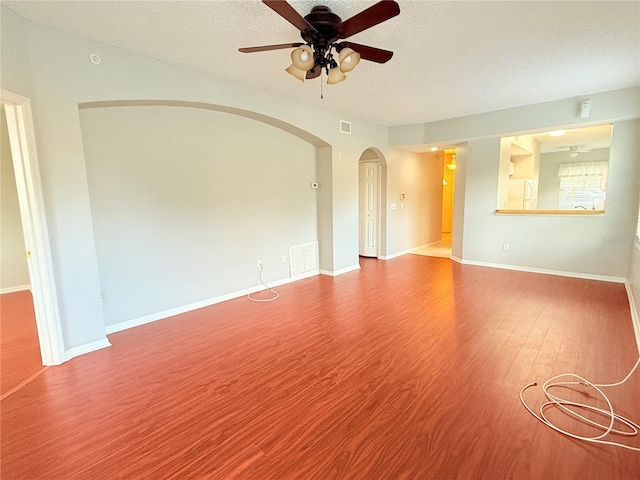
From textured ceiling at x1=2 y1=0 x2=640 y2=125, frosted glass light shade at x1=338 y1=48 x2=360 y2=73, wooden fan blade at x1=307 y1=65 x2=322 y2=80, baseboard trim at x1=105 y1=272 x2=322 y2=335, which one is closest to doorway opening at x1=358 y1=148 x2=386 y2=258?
textured ceiling at x1=2 y1=0 x2=640 y2=125

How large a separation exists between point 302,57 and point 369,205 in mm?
4571

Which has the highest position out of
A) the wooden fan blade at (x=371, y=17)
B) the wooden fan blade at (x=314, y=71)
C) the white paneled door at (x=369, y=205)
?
the wooden fan blade at (x=371, y=17)

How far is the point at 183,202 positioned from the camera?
11.6 ft

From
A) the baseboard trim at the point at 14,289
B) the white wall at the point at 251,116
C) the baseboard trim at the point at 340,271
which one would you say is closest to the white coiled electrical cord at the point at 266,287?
the white wall at the point at 251,116

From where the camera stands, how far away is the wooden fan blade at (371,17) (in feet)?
5.70

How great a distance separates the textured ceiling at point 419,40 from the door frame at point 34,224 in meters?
0.76

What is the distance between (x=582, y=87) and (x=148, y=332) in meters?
6.05

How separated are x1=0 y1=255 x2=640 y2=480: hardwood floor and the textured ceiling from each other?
2.68 metres

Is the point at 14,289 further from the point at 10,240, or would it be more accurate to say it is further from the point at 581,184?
the point at 581,184

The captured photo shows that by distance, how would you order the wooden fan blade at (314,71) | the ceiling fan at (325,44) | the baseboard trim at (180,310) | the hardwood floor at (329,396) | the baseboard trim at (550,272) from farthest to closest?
the baseboard trim at (550,272)
the baseboard trim at (180,310)
the wooden fan blade at (314,71)
the ceiling fan at (325,44)
the hardwood floor at (329,396)

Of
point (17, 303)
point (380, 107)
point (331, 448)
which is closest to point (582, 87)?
point (380, 107)

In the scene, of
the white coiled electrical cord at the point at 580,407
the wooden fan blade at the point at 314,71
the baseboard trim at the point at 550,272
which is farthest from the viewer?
the baseboard trim at the point at 550,272

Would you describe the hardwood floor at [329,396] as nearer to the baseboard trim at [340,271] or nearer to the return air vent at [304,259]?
the return air vent at [304,259]

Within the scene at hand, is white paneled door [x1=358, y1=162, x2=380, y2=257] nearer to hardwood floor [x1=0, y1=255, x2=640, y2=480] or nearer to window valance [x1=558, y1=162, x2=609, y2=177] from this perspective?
hardwood floor [x1=0, y1=255, x2=640, y2=480]
